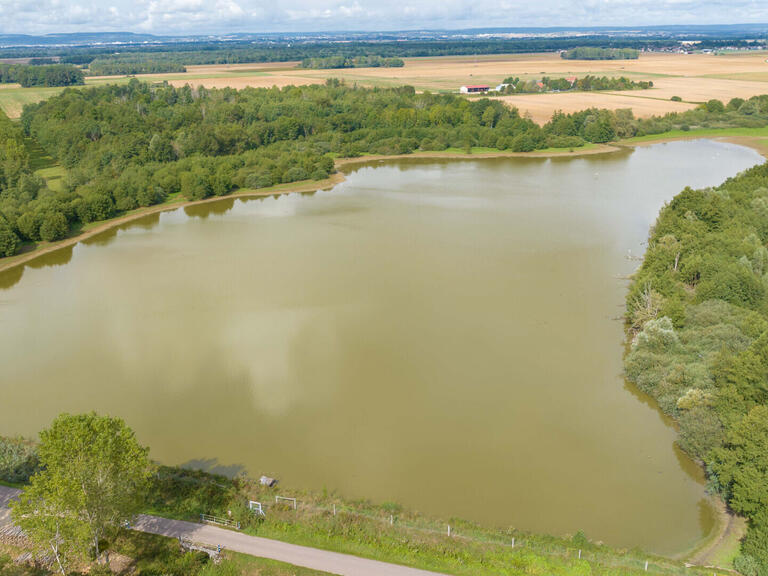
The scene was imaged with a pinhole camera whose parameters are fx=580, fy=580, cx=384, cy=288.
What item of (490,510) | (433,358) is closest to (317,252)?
(433,358)

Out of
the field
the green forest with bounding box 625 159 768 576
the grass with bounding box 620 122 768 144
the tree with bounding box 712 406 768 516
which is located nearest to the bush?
the green forest with bounding box 625 159 768 576

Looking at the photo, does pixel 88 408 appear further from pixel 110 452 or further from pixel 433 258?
pixel 433 258

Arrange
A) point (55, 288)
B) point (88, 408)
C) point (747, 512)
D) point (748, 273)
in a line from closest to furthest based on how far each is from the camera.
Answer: point (747, 512) → point (88, 408) → point (748, 273) → point (55, 288)

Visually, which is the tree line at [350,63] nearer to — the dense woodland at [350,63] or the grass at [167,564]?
the dense woodland at [350,63]

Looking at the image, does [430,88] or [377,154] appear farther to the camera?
[430,88]

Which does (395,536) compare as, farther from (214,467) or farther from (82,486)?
(82,486)

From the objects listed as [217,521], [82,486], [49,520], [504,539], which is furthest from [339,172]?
[49,520]

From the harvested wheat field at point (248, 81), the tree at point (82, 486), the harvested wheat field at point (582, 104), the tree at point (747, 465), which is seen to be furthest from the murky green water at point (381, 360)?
the harvested wheat field at point (248, 81)
